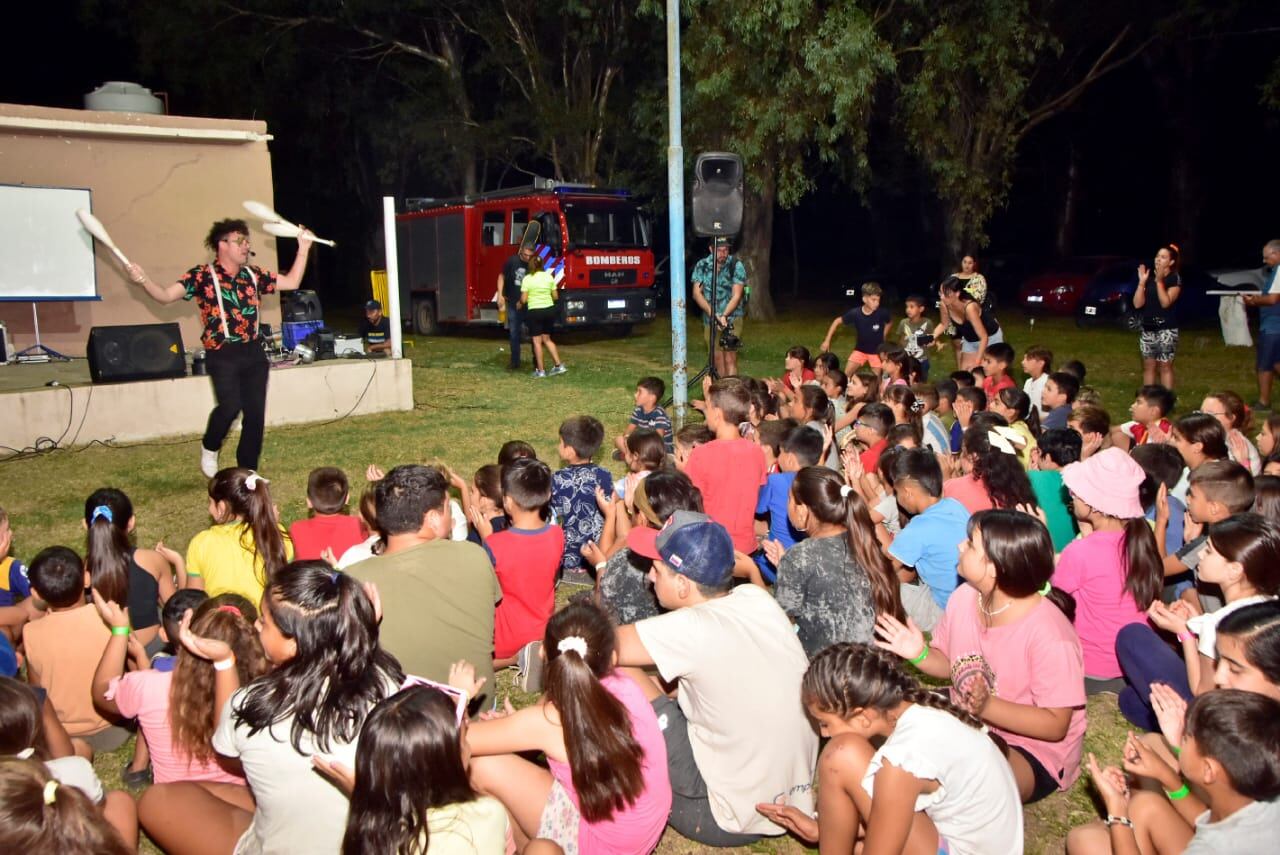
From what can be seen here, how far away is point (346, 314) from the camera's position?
27.1 meters

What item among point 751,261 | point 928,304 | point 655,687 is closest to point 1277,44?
point 928,304

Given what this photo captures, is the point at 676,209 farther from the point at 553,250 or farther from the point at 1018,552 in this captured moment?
the point at 553,250

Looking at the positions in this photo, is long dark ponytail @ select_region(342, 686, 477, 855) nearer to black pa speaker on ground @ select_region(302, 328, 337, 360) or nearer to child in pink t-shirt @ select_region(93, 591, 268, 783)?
child in pink t-shirt @ select_region(93, 591, 268, 783)

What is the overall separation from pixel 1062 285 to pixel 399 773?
2031 cm

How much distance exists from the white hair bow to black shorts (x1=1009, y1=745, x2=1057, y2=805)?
202 centimetres

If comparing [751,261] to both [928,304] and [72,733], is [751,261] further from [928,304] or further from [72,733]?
[72,733]

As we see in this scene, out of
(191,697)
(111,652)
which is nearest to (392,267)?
(111,652)

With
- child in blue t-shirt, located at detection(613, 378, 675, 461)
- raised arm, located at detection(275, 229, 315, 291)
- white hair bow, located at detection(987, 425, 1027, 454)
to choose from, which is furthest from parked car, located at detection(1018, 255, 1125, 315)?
raised arm, located at detection(275, 229, 315, 291)

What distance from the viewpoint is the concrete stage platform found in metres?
8.57

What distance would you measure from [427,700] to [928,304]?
23.1 m

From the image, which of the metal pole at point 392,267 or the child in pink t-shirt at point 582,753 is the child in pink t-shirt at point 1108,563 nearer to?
the child in pink t-shirt at point 582,753

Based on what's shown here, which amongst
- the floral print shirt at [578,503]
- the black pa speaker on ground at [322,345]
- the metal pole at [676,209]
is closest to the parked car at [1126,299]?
the metal pole at [676,209]

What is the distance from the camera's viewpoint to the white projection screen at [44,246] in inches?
427

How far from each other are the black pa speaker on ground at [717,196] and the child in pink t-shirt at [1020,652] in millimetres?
6073
